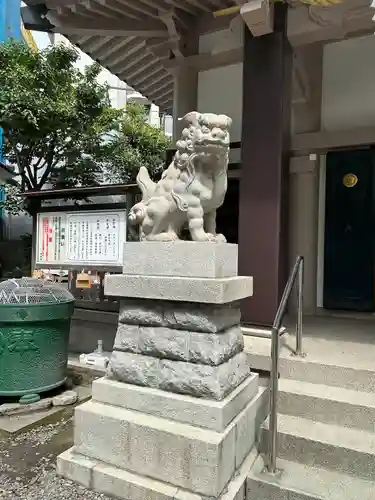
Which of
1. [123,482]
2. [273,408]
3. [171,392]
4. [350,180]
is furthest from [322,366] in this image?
[350,180]

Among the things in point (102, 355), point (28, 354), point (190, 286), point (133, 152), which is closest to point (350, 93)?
point (190, 286)

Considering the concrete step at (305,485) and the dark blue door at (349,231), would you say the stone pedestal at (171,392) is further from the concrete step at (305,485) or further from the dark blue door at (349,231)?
the dark blue door at (349,231)

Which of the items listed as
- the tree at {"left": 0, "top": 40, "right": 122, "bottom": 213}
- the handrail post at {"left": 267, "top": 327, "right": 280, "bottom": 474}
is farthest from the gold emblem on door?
the tree at {"left": 0, "top": 40, "right": 122, "bottom": 213}

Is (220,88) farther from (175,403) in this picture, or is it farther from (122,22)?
(175,403)

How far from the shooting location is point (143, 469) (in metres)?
2.76

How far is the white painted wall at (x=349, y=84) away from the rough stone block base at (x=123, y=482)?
4910 mm

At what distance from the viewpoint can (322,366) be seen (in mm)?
3508

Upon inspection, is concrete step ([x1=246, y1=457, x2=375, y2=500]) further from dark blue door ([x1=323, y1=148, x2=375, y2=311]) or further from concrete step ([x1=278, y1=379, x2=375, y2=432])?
dark blue door ([x1=323, y1=148, x2=375, y2=311])

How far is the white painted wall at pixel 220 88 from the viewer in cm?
595

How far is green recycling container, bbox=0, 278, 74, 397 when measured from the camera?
4.18 meters

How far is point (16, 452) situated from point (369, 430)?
284 cm

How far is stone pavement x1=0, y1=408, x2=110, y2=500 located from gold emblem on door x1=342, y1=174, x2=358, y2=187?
504 centimetres

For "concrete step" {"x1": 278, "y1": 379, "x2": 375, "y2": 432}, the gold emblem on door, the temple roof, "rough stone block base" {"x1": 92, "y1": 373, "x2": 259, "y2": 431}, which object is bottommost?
"concrete step" {"x1": 278, "y1": 379, "x2": 375, "y2": 432}

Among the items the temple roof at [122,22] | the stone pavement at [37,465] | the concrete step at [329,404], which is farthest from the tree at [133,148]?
the concrete step at [329,404]
